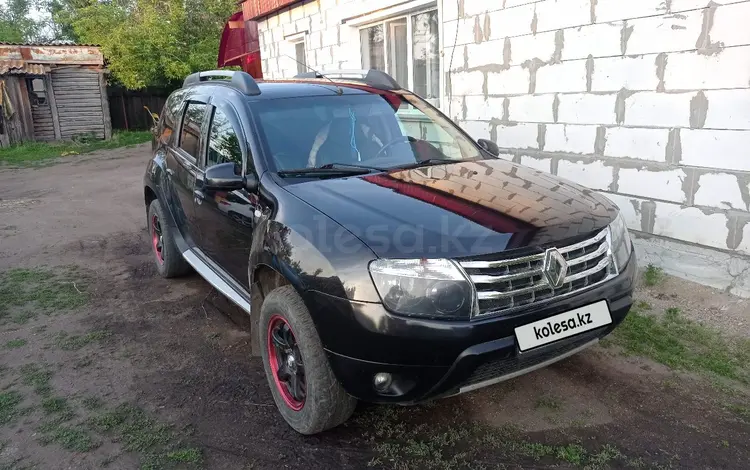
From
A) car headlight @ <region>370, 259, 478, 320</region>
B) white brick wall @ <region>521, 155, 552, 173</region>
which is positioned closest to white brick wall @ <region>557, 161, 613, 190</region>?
white brick wall @ <region>521, 155, 552, 173</region>

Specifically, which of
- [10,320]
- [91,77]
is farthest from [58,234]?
[91,77]

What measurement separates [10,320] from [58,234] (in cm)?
325

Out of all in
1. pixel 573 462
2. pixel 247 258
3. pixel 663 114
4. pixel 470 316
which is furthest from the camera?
pixel 663 114

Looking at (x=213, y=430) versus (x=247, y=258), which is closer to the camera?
(x=213, y=430)

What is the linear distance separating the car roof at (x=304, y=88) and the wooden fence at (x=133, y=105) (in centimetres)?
1929

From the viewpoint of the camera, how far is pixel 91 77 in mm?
19453

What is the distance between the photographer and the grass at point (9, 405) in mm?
3094

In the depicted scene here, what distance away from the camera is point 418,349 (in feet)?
7.54

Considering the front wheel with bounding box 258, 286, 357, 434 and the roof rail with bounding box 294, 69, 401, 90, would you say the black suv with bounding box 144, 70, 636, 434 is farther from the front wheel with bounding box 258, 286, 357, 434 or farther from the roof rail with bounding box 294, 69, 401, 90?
the roof rail with bounding box 294, 69, 401, 90

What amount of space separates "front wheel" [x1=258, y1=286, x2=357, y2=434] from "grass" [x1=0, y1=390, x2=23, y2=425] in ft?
4.84

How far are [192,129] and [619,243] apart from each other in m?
3.17

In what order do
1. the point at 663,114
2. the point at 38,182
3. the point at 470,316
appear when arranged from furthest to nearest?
the point at 38,182
the point at 663,114
the point at 470,316

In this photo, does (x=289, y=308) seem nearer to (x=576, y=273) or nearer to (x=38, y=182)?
(x=576, y=273)

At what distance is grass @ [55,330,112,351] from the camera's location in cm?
397
